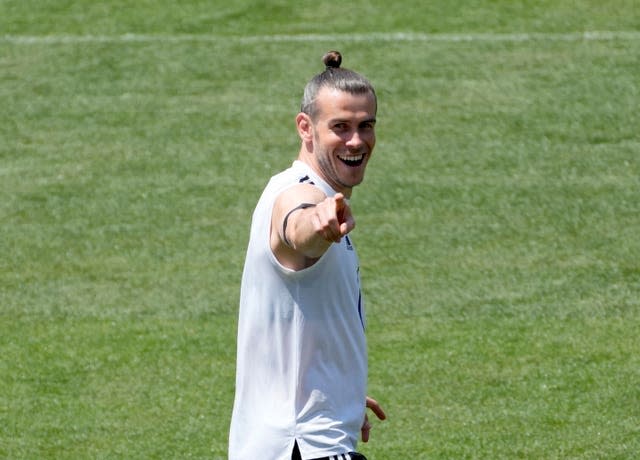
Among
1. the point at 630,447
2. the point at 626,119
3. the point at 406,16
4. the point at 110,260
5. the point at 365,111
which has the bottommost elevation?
the point at 630,447

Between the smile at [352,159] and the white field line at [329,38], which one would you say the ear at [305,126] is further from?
the white field line at [329,38]

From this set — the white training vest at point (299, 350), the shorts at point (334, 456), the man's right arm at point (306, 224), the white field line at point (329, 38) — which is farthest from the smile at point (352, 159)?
the white field line at point (329, 38)

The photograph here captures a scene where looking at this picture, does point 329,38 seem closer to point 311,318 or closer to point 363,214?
point 363,214

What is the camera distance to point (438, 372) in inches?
375

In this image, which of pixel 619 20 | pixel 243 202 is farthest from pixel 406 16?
Answer: pixel 243 202

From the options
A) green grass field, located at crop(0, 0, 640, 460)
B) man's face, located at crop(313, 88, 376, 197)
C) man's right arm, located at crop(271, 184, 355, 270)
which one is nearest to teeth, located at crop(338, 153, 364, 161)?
man's face, located at crop(313, 88, 376, 197)

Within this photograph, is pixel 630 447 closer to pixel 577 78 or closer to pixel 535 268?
pixel 535 268

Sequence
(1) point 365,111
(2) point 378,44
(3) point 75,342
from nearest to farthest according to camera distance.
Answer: (1) point 365,111
(3) point 75,342
(2) point 378,44

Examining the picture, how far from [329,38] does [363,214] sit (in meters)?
3.99

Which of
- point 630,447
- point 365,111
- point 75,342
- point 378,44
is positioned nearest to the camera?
point 365,111

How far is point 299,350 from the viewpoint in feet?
16.2

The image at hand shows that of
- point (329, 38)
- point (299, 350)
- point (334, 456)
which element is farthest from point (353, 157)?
point (329, 38)

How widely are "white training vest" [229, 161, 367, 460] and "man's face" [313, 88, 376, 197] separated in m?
0.08

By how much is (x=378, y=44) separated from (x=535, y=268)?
503cm
